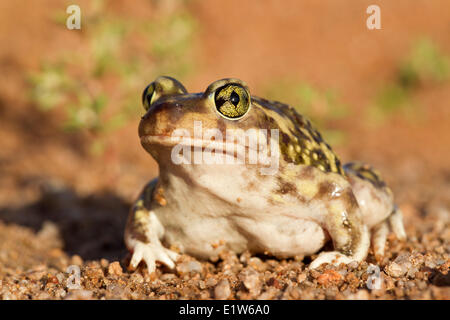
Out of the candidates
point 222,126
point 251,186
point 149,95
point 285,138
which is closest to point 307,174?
point 285,138

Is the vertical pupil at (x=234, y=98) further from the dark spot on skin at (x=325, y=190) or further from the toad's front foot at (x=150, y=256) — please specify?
the toad's front foot at (x=150, y=256)

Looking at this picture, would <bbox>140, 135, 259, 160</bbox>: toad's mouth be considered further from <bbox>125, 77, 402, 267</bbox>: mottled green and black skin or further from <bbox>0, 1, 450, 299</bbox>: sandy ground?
<bbox>0, 1, 450, 299</bbox>: sandy ground

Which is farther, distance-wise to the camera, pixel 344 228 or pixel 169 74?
pixel 169 74

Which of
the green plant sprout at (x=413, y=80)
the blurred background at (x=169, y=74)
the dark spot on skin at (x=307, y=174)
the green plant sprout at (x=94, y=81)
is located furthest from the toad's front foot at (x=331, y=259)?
the green plant sprout at (x=413, y=80)

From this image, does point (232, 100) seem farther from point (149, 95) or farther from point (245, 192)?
point (149, 95)
